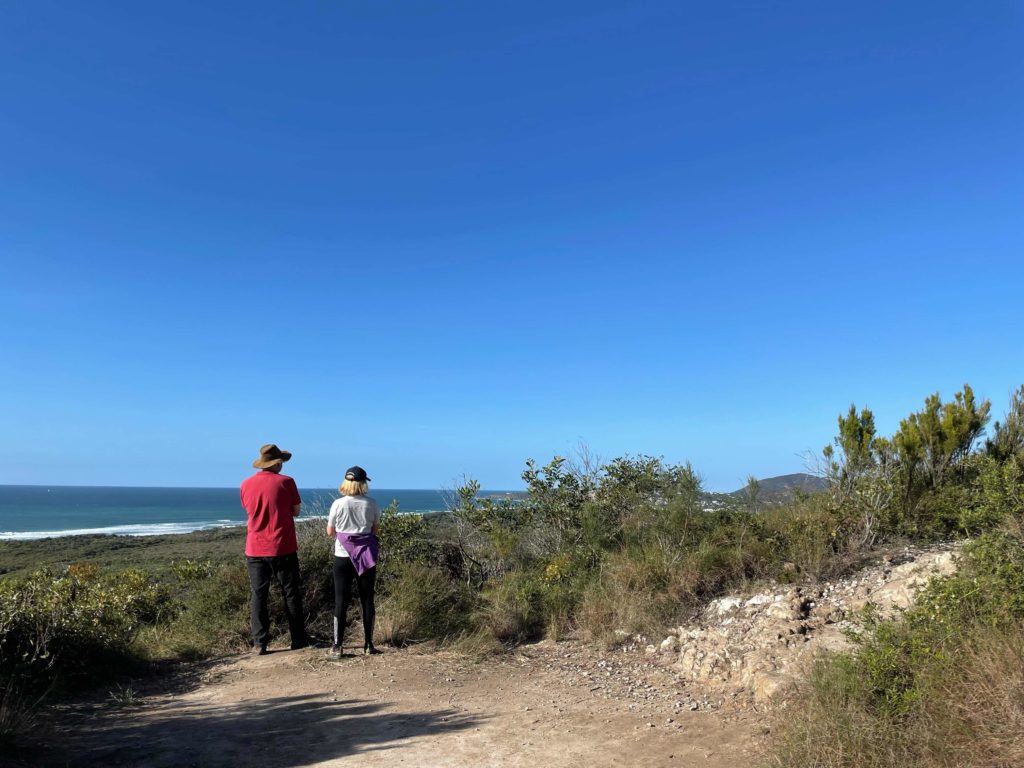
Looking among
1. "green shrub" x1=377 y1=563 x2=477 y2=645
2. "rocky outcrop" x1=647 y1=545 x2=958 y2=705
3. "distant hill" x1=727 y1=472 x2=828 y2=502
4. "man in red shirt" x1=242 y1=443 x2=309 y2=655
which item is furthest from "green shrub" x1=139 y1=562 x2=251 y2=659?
"distant hill" x1=727 y1=472 x2=828 y2=502

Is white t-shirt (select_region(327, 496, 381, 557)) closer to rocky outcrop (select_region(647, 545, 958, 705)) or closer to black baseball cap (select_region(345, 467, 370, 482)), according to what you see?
black baseball cap (select_region(345, 467, 370, 482))

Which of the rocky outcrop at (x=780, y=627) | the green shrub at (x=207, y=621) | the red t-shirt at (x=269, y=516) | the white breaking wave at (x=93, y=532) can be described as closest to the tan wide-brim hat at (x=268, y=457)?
the red t-shirt at (x=269, y=516)

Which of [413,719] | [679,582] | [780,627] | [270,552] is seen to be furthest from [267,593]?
[780,627]

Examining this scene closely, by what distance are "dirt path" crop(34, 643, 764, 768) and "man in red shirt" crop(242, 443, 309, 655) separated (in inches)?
18.2

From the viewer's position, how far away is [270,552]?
690 centimetres

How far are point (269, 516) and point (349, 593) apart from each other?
4.09ft

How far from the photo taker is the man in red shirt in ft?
22.6

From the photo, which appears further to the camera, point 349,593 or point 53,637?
point 349,593

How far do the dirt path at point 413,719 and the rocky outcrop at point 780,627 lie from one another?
0.34m

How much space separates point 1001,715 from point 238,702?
549 centimetres

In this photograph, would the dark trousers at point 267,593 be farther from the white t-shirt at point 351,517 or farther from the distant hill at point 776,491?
the distant hill at point 776,491

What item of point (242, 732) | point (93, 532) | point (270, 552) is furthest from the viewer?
point (93, 532)

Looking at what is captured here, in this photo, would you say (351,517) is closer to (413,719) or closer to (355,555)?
(355,555)

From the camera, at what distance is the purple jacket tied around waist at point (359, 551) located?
678 centimetres
